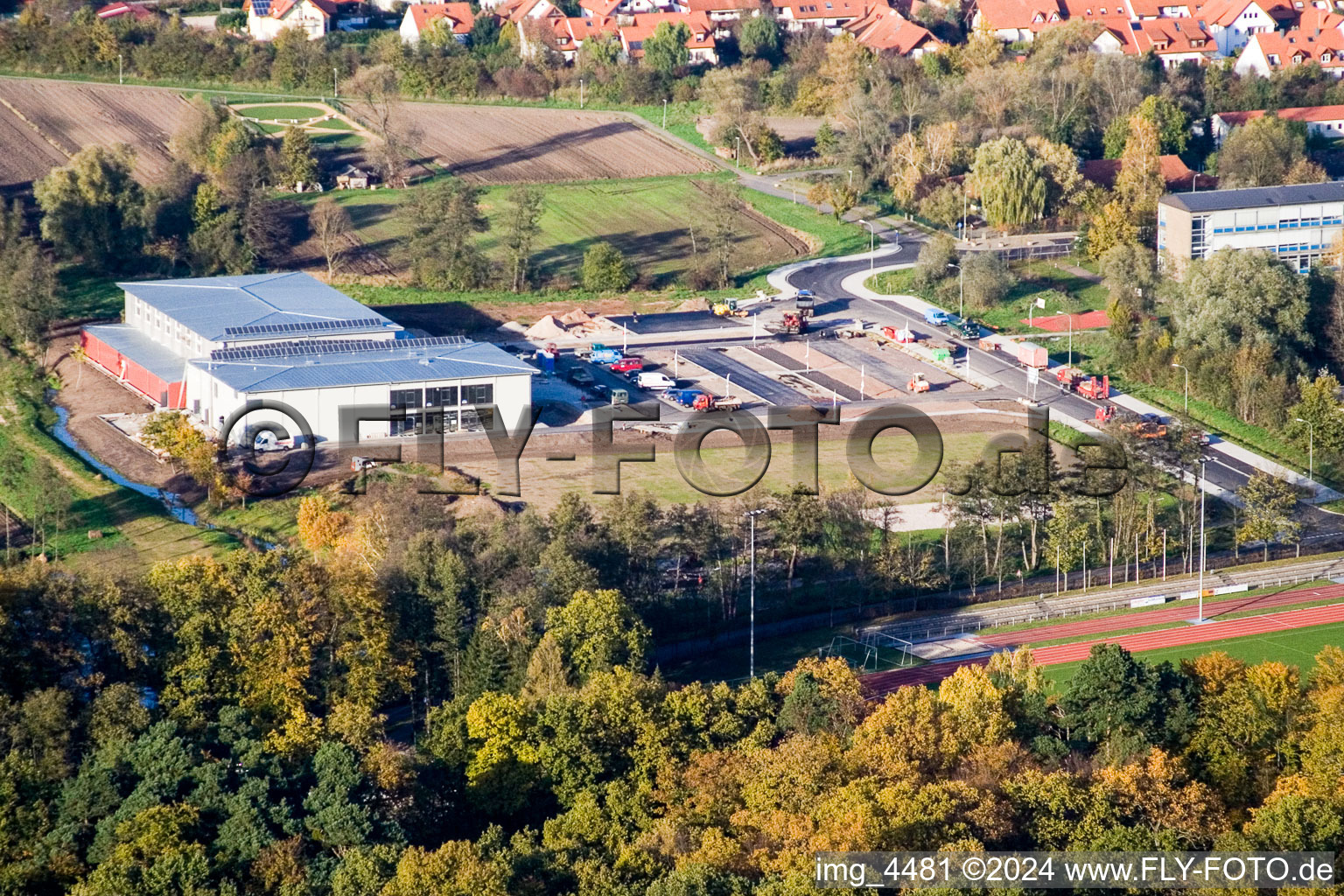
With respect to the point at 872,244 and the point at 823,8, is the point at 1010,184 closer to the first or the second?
the point at 872,244

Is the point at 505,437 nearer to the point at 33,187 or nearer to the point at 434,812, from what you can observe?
the point at 434,812

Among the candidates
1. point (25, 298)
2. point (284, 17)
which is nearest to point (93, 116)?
point (284, 17)

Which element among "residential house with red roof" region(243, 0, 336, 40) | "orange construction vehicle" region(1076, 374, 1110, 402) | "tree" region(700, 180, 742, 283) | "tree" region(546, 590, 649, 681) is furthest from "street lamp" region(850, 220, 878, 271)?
"tree" region(546, 590, 649, 681)

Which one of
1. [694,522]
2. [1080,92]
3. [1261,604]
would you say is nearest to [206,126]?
[1080,92]

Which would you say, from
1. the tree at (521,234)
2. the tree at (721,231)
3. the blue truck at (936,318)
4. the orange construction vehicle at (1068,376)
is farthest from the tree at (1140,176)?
the tree at (521,234)

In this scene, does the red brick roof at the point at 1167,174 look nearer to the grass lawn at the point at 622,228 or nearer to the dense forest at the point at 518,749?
the grass lawn at the point at 622,228
